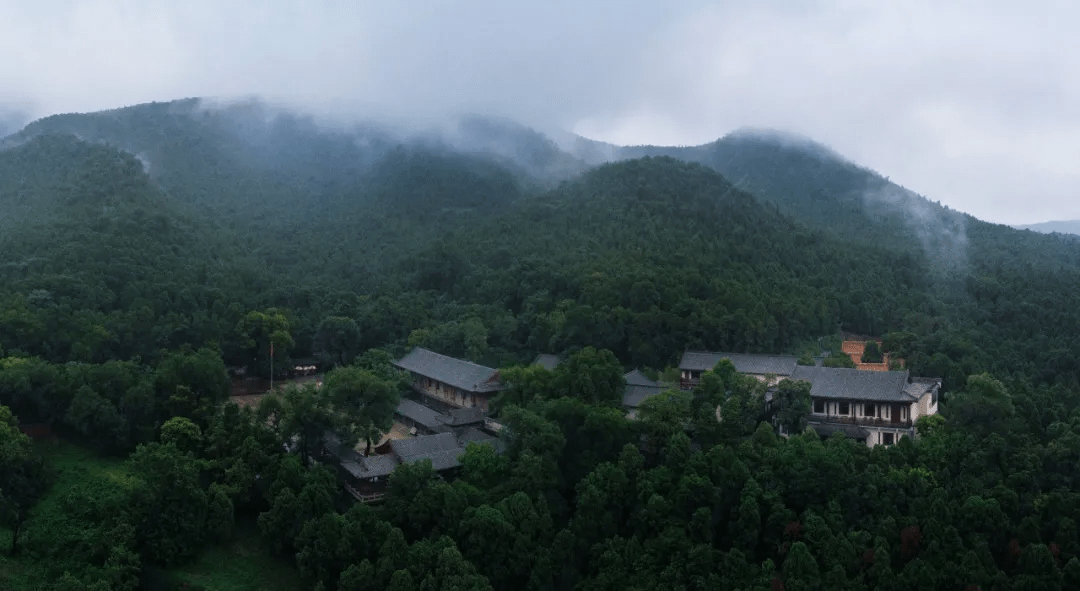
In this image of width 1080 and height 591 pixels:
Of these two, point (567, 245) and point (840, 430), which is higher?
point (567, 245)

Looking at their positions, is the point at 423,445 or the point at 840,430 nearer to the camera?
the point at 423,445

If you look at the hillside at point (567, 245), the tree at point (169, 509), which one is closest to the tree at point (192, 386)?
the tree at point (169, 509)

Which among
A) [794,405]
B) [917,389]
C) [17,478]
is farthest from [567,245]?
[17,478]

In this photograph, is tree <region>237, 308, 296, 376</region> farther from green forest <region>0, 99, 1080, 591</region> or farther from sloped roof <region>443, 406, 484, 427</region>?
sloped roof <region>443, 406, 484, 427</region>

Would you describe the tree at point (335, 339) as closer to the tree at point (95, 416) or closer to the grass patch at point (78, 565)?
the tree at point (95, 416)

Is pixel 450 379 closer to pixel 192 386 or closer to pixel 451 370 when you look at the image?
pixel 451 370

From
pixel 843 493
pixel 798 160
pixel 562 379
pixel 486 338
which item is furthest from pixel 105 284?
pixel 798 160

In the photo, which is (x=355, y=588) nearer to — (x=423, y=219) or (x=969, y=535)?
(x=969, y=535)
